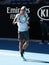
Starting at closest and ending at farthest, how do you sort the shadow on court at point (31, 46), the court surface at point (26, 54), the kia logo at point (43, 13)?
1. the court surface at point (26, 54)
2. the shadow on court at point (31, 46)
3. the kia logo at point (43, 13)


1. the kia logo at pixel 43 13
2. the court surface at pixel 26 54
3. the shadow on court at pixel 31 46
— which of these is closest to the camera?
the court surface at pixel 26 54

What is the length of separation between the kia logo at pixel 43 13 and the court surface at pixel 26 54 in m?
1.19

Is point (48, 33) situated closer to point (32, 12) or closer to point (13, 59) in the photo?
point (32, 12)

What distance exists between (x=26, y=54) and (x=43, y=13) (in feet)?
10.8

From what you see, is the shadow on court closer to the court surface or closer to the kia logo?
the court surface

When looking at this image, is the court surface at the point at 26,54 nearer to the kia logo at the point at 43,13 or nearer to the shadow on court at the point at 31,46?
the shadow on court at the point at 31,46

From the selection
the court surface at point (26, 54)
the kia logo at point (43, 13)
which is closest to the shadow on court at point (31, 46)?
the court surface at point (26, 54)

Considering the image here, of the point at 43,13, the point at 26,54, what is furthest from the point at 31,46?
the point at 26,54

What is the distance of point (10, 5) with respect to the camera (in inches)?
543

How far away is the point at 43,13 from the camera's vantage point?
13.2 meters

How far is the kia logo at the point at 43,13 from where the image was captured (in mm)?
13156

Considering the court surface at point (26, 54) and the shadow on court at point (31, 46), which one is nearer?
the court surface at point (26, 54)

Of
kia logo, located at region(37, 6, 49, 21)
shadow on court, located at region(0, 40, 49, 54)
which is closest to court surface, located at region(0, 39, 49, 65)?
shadow on court, located at region(0, 40, 49, 54)

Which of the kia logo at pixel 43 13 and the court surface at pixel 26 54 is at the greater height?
the kia logo at pixel 43 13
